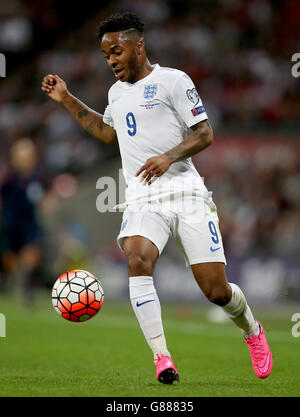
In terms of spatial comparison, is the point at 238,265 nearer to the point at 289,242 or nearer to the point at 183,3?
the point at 289,242

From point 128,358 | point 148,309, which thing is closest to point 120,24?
point 148,309

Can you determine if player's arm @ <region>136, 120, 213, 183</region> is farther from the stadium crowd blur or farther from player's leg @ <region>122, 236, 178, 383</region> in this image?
the stadium crowd blur

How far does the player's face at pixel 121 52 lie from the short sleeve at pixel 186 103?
1.18 feet

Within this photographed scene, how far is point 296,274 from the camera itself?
43.1ft

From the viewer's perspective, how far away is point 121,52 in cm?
555

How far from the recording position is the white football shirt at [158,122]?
18.1 ft

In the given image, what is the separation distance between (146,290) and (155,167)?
83cm

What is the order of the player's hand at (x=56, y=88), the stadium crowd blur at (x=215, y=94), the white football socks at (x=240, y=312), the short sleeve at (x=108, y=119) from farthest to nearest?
the stadium crowd blur at (x=215, y=94), the player's hand at (x=56, y=88), the short sleeve at (x=108, y=119), the white football socks at (x=240, y=312)

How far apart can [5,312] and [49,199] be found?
11.6 feet

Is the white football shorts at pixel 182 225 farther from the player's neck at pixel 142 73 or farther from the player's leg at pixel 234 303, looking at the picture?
the player's neck at pixel 142 73

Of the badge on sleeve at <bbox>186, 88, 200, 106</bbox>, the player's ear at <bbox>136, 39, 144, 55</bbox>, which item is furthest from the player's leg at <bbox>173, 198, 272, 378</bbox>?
the player's ear at <bbox>136, 39, 144, 55</bbox>

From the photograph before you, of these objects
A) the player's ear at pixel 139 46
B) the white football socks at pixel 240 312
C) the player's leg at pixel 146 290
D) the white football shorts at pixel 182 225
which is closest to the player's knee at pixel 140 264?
the player's leg at pixel 146 290

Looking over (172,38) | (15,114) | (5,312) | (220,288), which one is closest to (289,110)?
(172,38)
